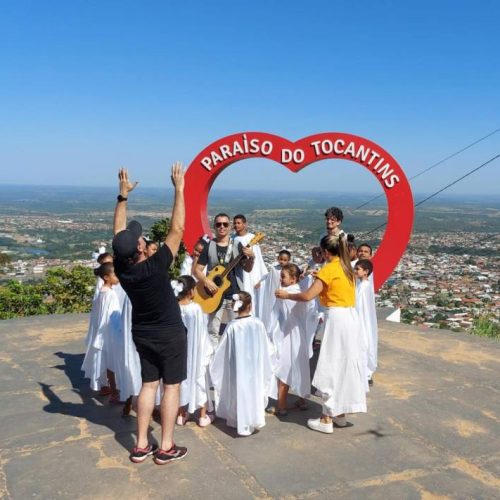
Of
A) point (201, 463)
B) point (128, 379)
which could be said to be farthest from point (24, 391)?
point (201, 463)

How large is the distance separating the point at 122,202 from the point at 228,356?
1.43 m

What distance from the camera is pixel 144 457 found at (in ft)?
12.1

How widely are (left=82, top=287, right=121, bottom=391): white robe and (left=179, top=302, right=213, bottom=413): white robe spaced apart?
32.7 inches

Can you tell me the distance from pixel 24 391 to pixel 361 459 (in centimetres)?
323

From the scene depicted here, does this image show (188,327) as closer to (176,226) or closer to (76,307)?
(176,226)

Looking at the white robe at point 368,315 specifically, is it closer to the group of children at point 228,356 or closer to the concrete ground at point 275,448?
the concrete ground at point 275,448

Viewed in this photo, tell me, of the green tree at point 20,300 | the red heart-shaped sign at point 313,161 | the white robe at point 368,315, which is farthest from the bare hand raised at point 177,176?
the green tree at point 20,300

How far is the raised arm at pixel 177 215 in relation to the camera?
140 inches

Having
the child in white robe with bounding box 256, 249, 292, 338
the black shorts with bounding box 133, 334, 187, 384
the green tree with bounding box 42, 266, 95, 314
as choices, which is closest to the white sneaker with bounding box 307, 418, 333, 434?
the black shorts with bounding box 133, 334, 187, 384

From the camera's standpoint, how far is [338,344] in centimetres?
422

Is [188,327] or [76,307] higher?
[188,327]

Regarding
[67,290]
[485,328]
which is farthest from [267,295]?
[67,290]

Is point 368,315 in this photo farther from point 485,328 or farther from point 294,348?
point 485,328

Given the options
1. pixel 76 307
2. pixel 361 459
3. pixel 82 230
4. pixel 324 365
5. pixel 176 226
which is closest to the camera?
pixel 176 226
